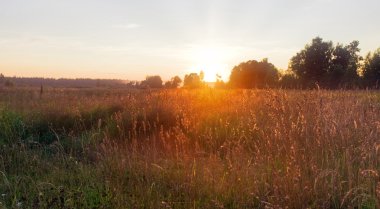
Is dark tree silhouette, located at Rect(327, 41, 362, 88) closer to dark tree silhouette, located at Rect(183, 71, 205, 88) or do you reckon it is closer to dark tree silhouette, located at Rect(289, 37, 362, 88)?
dark tree silhouette, located at Rect(289, 37, 362, 88)

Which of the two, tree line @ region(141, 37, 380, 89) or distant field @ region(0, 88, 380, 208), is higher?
tree line @ region(141, 37, 380, 89)

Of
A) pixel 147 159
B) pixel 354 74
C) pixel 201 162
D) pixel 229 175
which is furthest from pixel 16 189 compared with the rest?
pixel 354 74

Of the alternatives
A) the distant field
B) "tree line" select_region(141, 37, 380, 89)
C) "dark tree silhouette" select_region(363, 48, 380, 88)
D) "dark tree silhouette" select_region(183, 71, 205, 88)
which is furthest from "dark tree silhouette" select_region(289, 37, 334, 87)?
the distant field

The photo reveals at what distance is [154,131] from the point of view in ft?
29.4

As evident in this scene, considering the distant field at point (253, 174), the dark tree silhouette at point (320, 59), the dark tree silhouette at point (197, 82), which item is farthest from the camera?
the dark tree silhouette at point (320, 59)

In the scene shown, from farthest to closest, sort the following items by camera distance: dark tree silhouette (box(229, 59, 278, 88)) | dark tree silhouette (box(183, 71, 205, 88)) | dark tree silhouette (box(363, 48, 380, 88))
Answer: dark tree silhouette (box(229, 59, 278, 88)) → dark tree silhouette (box(363, 48, 380, 88)) → dark tree silhouette (box(183, 71, 205, 88))

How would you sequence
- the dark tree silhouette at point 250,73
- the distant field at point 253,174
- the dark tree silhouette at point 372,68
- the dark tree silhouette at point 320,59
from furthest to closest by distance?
the dark tree silhouette at point 250,73 → the dark tree silhouette at point 320,59 → the dark tree silhouette at point 372,68 → the distant field at point 253,174

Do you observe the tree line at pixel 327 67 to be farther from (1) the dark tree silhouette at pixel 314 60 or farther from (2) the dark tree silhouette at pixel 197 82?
(2) the dark tree silhouette at pixel 197 82

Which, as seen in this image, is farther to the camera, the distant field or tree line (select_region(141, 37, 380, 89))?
tree line (select_region(141, 37, 380, 89))

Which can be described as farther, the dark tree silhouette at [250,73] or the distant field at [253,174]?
the dark tree silhouette at [250,73]

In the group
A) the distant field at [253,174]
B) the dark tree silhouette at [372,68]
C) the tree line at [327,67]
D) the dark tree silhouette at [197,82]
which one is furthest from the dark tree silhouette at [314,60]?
the distant field at [253,174]

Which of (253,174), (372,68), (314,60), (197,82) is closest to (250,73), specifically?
(314,60)

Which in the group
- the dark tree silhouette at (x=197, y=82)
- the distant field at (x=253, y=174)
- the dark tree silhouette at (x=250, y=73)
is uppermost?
the dark tree silhouette at (x=250, y=73)

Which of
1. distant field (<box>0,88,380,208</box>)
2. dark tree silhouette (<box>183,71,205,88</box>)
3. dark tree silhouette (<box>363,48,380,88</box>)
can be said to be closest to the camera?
distant field (<box>0,88,380,208</box>)
